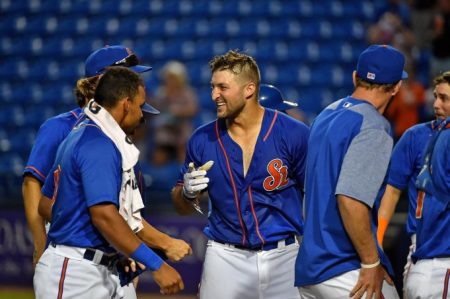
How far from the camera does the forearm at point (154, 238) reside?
14.2 ft

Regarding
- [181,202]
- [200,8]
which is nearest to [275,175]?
[181,202]

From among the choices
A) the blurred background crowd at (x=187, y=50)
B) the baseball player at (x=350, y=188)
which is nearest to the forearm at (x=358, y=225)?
the baseball player at (x=350, y=188)

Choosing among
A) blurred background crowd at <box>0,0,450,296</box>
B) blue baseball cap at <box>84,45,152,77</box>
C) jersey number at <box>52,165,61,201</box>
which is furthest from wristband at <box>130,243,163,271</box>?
blurred background crowd at <box>0,0,450,296</box>

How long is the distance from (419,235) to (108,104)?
1828mm

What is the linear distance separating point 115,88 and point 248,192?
3.55ft

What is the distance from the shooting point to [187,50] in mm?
11984

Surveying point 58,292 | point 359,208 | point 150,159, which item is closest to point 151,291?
point 150,159

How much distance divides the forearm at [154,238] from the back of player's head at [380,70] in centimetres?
125

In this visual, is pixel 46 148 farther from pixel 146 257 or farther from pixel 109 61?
pixel 146 257

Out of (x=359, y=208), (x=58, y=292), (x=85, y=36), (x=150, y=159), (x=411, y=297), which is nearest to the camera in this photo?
(x=359, y=208)

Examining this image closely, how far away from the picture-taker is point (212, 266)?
4.83 meters

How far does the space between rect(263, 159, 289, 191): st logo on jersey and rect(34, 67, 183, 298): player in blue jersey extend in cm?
86

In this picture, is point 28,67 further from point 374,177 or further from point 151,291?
point 374,177

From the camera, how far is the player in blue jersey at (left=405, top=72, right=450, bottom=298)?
4508mm
